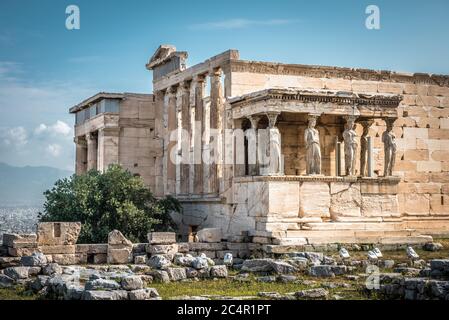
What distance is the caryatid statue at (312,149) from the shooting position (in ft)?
67.5

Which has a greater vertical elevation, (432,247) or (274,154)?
(274,154)

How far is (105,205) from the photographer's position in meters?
22.1

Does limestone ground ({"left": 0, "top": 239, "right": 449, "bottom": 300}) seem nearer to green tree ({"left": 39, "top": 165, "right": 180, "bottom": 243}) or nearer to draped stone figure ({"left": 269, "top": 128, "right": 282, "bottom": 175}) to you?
draped stone figure ({"left": 269, "top": 128, "right": 282, "bottom": 175})

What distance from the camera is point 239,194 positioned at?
832 inches

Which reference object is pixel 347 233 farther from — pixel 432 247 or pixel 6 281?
pixel 6 281

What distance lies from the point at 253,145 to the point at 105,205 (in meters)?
4.31

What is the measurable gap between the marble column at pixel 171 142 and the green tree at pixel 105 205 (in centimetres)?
300

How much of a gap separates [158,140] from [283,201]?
26.1ft

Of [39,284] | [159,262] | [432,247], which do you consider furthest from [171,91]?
[39,284]

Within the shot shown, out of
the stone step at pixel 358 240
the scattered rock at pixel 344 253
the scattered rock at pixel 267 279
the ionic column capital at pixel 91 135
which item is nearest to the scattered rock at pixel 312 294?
the scattered rock at pixel 267 279

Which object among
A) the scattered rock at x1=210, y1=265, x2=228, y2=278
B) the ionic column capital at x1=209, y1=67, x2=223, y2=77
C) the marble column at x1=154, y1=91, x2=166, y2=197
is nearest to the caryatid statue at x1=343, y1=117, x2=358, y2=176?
the ionic column capital at x1=209, y1=67, x2=223, y2=77

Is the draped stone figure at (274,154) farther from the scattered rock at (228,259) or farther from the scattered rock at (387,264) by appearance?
the scattered rock at (387,264)

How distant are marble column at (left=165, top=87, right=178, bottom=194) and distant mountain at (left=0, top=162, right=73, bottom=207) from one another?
35.8 metres

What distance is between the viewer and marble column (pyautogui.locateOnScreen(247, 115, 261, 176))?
20.9 meters
